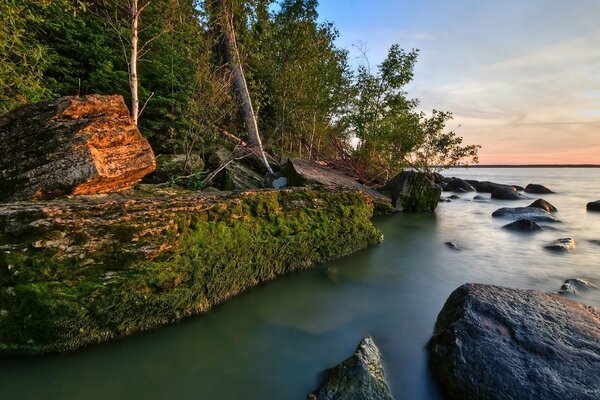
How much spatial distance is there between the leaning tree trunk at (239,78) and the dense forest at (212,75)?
21cm

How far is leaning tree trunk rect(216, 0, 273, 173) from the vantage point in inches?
442

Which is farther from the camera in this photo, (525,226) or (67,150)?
(525,226)

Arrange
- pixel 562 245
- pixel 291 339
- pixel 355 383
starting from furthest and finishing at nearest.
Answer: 1. pixel 562 245
2. pixel 291 339
3. pixel 355 383

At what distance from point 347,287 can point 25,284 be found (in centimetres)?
467

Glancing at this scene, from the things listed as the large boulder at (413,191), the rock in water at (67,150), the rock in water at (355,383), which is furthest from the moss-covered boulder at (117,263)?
the large boulder at (413,191)

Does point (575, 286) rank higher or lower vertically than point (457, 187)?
higher

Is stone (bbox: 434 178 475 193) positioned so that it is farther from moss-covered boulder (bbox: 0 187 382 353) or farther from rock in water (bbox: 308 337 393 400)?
rock in water (bbox: 308 337 393 400)

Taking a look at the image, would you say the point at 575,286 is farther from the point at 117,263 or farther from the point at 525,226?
the point at 117,263

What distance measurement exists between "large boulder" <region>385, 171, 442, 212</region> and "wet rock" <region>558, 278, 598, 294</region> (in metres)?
8.81

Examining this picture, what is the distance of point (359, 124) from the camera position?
17.7 metres

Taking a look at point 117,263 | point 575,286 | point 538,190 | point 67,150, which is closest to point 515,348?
point 575,286

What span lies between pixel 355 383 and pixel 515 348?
1734 millimetres

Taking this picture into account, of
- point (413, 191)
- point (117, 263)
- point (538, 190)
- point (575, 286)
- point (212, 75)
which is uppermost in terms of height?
point (212, 75)

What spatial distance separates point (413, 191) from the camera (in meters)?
15.1
